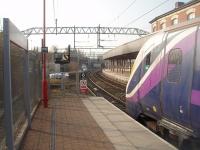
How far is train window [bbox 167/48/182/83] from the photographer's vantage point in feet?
29.1

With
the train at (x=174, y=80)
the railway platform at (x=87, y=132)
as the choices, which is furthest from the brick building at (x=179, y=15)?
the train at (x=174, y=80)

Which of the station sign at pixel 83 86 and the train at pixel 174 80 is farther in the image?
the station sign at pixel 83 86

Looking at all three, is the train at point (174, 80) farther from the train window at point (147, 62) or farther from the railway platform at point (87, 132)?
the railway platform at point (87, 132)

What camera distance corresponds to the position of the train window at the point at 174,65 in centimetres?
886

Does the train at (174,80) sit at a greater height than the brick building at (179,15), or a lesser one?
lesser

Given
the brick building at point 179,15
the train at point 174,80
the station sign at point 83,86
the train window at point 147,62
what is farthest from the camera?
the brick building at point 179,15

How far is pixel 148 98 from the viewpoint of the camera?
11.0 m

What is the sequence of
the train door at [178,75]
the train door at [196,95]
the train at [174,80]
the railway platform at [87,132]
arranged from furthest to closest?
the railway platform at [87,132] → the train door at [178,75] → the train at [174,80] → the train door at [196,95]

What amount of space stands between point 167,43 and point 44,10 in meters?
9.00

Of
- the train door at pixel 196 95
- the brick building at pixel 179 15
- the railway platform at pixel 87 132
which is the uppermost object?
the brick building at pixel 179 15

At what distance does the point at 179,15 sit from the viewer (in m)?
57.4

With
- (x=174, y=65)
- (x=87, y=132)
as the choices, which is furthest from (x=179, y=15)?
(x=174, y=65)

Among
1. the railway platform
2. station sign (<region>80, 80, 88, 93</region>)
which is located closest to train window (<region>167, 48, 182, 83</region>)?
the railway platform

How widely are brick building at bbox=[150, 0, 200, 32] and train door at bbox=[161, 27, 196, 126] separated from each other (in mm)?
36199
